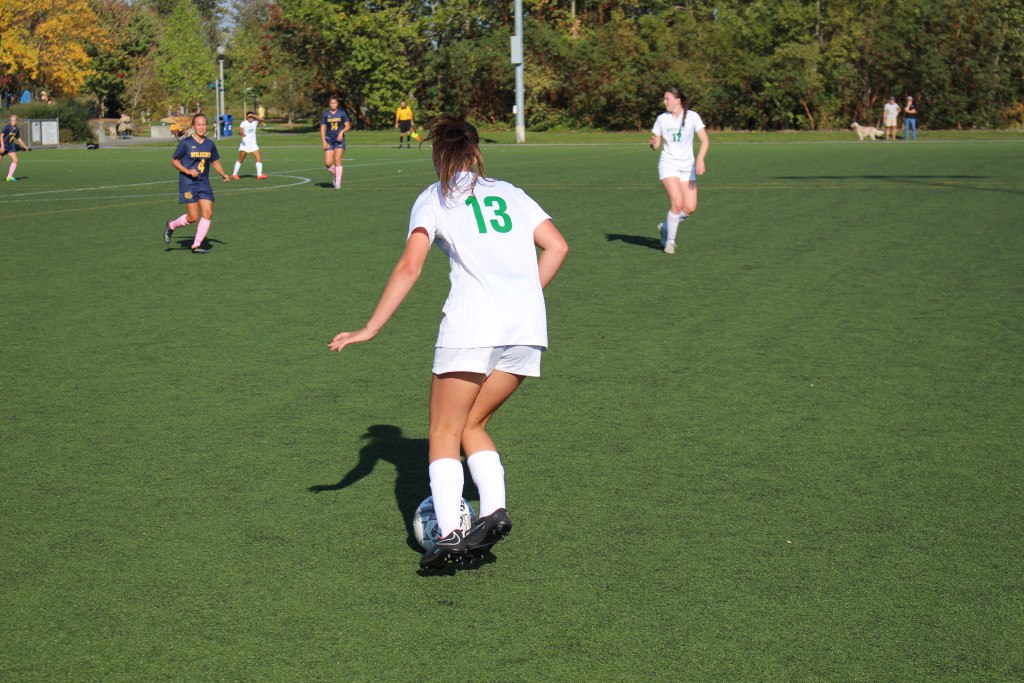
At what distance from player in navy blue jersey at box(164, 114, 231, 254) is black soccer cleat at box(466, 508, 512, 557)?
1157 cm

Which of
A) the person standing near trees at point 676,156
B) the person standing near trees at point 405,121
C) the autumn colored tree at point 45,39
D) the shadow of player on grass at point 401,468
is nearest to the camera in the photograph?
the shadow of player on grass at point 401,468

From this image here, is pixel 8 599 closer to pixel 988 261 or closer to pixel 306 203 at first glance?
pixel 988 261

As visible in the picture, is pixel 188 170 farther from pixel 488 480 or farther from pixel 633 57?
pixel 633 57

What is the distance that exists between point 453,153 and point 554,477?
7.28 ft

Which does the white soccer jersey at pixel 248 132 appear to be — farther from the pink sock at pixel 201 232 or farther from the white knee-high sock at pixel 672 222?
the white knee-high sock at pixel 672 222

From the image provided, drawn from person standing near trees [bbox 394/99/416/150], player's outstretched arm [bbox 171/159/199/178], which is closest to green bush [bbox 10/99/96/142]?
person standing near trees [bbox 394/99/416/150]

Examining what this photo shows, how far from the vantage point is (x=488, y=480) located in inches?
203

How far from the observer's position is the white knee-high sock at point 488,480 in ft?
16.8

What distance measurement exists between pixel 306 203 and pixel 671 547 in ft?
61.6

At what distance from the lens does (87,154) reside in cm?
4638

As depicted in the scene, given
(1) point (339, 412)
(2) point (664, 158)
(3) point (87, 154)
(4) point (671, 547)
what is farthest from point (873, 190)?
(3) point (87, 154)

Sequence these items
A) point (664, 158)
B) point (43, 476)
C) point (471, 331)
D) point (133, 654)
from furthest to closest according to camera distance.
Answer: point (664, 158) < point (43, 476) < point (471, 331) < point (133, 654)

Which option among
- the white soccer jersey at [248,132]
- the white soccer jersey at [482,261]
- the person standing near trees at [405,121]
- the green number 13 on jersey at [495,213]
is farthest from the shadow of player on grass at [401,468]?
the person standing near trees at [405,121]

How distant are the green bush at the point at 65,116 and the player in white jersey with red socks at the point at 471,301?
5642 cm
